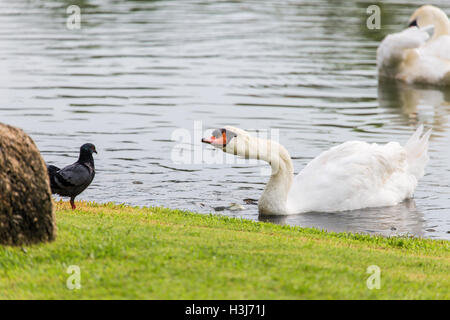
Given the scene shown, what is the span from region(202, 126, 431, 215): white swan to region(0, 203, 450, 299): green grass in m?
2.56

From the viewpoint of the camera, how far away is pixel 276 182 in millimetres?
13031

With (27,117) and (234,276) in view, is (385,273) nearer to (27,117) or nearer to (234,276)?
(234,276)

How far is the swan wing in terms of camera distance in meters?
13.3

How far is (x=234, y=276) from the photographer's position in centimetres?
752

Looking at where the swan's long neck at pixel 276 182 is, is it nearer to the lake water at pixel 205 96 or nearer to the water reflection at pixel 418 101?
the lake water at pixel 205 96

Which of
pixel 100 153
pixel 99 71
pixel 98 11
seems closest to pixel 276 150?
pixel 100 153

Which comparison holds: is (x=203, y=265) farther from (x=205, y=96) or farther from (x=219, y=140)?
(x=205, y=96)

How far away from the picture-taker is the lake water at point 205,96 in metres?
14.1

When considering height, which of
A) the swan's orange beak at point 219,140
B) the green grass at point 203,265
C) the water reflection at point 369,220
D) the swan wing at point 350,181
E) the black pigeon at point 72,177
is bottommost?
the water reflection at point 369,220

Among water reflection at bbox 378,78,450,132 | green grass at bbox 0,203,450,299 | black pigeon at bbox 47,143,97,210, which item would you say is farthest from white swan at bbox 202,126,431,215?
water reflection at bbox 378,78,450,132

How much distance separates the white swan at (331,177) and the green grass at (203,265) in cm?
256

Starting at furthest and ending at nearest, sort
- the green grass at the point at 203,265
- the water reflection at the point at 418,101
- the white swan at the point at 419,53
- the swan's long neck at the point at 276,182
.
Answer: the white swan at the point at 419,53 → the water reflection at the point at 418,101 → the swan's long neck at the point at 276,182 → the green grass at the point at 203,265

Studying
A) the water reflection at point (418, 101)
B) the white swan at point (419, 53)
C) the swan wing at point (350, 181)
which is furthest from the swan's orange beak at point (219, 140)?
the white swan at point (419, 53)

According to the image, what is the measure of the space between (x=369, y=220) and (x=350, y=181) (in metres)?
0.81
